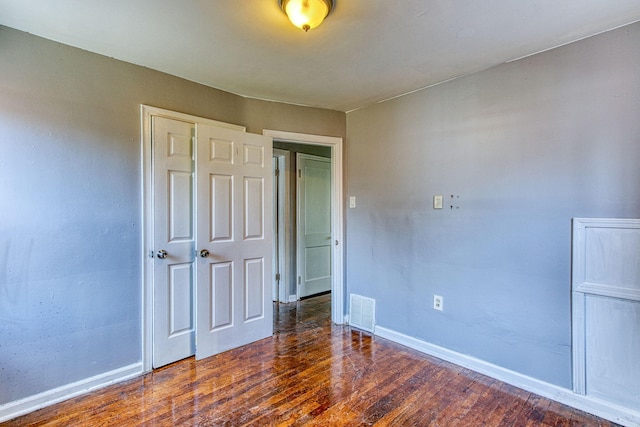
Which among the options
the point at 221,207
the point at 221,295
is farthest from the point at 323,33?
the point at 221,295

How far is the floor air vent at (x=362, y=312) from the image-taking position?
315 cm

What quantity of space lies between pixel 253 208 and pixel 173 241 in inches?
28.5

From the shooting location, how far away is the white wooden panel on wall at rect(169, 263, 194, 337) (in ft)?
8.23

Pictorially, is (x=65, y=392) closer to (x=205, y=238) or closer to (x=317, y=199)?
(x=205, y=238)

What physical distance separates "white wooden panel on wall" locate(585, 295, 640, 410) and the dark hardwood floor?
0.19 m

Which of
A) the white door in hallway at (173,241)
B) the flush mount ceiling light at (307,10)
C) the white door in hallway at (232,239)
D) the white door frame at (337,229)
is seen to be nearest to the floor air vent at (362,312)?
the white door frame at (337,229)

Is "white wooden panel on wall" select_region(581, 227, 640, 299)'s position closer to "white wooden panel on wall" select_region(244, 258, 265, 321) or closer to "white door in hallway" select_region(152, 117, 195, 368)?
"white wooden panel on wall" select_region(244, 258, 265, 321)

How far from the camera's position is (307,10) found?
1.55 meters

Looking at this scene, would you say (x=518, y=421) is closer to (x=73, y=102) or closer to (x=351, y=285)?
(x=351, y=285)

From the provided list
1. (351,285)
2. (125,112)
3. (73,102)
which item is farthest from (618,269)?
(73,102)

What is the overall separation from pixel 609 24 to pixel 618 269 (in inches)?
54.4

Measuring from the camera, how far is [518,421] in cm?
185

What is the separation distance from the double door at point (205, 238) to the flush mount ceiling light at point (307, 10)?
1.27 meters

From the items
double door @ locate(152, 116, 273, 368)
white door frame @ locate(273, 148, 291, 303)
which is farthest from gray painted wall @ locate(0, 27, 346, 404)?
white door frame @ locate(273, 148, 291, 303)
